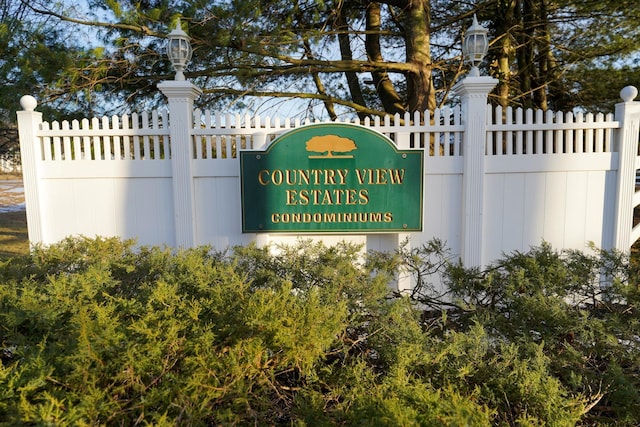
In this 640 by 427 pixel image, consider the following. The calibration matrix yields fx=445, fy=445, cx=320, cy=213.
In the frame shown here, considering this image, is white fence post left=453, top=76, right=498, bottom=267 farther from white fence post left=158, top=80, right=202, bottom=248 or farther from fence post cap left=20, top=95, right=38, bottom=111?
fence post cap left=20, top=95, right=38, bottom=111

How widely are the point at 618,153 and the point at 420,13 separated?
10.5ft

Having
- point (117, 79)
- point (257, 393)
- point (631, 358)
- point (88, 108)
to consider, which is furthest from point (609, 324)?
point (88, 108)

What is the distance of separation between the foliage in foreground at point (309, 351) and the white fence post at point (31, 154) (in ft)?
8.25

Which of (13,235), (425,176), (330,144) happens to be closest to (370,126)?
(330,144)

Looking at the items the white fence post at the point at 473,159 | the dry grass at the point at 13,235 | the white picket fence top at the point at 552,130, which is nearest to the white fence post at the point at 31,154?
the dry grass at the point at 13,235

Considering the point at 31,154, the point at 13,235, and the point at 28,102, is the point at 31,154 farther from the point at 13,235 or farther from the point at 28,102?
the point at 13,235

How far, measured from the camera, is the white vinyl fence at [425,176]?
4512mm

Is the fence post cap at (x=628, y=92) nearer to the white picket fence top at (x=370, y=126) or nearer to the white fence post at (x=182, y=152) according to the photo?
the white picket fence top at (x=370, y=126)

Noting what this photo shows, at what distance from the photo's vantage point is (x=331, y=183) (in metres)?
4.53

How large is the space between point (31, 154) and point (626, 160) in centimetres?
606

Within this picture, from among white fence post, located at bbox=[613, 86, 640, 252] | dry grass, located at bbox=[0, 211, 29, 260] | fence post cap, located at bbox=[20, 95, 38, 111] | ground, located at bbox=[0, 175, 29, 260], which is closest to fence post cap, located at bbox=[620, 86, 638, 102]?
white fence post, located at bbox=[613, 86, 640, 252]

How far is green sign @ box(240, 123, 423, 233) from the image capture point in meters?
4.46

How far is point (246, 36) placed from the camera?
544 cm

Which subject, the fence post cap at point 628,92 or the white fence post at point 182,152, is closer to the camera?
the fence post cap at point 628,92
